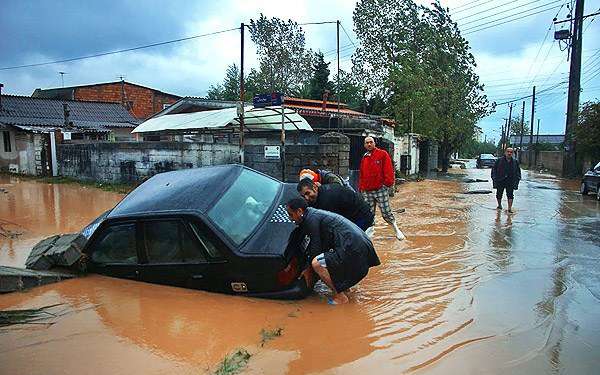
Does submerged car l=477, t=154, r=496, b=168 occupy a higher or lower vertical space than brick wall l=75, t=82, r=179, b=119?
lower

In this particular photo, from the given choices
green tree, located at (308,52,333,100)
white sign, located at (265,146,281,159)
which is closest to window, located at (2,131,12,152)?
green tree, located at (308,52,333,100)

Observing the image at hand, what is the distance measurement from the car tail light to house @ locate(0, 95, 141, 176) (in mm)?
18442

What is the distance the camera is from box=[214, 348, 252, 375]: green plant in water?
3053mm

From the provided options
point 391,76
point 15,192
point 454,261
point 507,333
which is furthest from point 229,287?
point 391,76

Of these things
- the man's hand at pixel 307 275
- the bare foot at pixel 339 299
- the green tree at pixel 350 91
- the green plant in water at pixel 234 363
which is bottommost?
the green plant in water at pixel 234 363

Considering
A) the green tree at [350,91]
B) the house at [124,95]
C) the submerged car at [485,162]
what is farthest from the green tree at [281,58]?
the submerged car at [485,162]

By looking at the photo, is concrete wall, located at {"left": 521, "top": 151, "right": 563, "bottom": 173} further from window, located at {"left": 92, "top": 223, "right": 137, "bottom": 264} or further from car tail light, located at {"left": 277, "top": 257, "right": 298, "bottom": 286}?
window, located at {"left": 92, "top": 223, "right": 137, "bottom": 264}

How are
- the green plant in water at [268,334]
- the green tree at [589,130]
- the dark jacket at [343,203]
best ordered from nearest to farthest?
1. the green plant in water at [268,334]
2. the dark jacket at [343,203]
3. the green tree at [589,130]

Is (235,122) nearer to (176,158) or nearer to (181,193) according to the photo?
(176,158)

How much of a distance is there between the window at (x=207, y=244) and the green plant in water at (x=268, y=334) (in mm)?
850

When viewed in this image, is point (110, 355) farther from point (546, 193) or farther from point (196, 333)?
point (546, 193)

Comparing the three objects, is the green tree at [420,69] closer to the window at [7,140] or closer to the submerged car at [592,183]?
the submerged car at [592,183]

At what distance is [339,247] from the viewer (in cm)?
414

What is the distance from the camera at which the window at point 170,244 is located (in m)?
4.25
